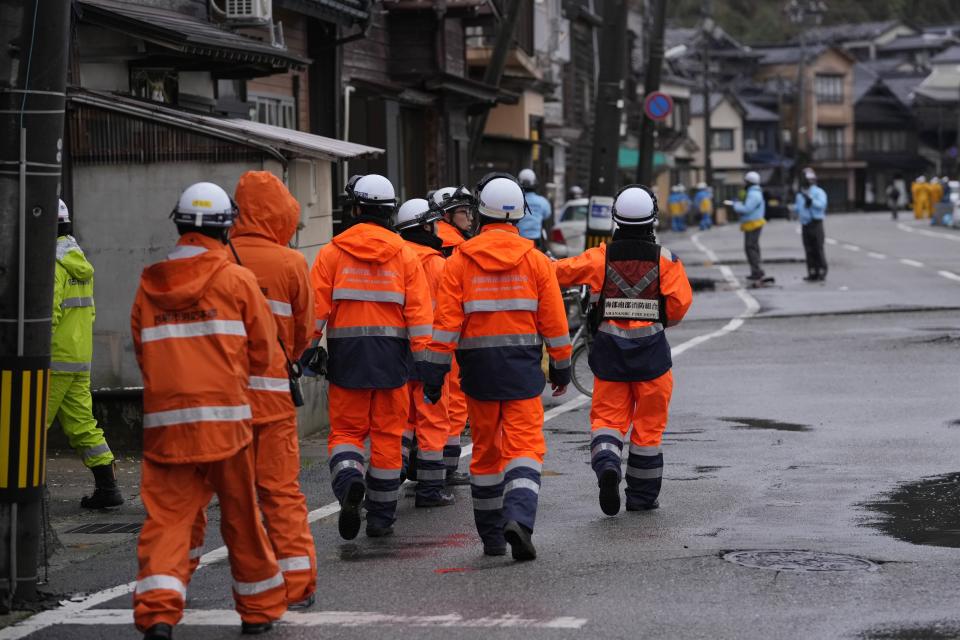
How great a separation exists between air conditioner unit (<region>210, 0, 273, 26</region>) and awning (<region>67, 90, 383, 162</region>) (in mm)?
3173

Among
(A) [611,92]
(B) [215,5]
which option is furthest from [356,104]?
(B) [215,5]

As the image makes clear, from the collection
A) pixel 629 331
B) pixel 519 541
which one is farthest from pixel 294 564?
pixel 629 331

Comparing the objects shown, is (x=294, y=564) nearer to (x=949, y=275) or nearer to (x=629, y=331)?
(x=629, y=331)

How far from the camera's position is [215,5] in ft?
54.2

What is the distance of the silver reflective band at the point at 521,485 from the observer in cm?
804

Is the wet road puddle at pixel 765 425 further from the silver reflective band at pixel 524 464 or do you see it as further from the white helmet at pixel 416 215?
the silver reflective band at pixel 524 464

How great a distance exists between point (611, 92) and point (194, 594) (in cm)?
1641

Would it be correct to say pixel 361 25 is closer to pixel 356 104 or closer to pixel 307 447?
pixel 356 104

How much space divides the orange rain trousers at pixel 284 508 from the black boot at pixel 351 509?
1.39 m

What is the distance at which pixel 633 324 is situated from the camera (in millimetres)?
9383

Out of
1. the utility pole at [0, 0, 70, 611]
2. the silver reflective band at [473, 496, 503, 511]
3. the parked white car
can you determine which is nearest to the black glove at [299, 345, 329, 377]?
the silver reflective band at [473, 496, 503, 511]

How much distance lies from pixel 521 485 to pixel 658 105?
19.6m

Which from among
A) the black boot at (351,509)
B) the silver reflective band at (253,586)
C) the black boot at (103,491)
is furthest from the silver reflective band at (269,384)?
the black boot at (103,491)

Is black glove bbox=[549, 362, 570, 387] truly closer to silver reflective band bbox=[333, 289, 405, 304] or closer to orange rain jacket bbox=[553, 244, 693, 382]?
orange rain jacket bbox=[553, 244, 693, 382]
